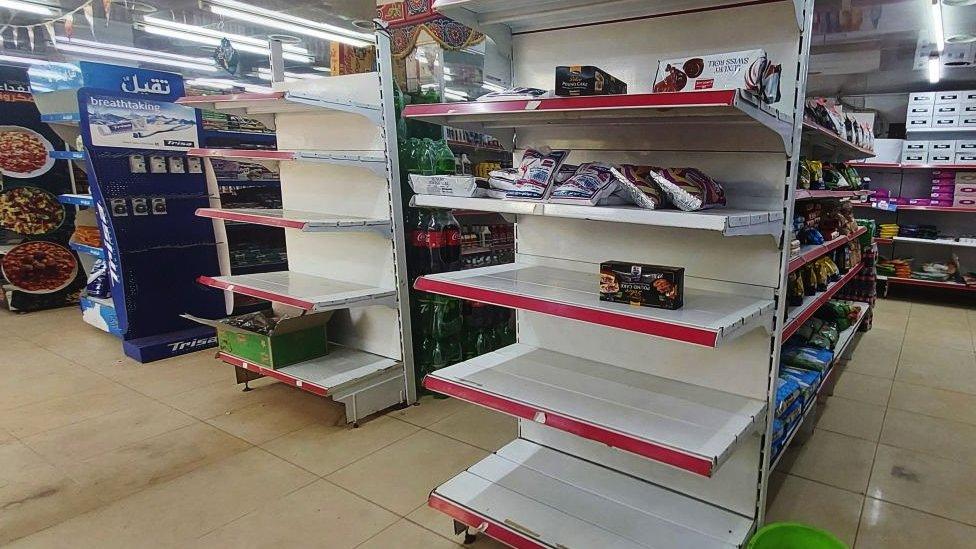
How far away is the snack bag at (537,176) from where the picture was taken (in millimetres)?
1937

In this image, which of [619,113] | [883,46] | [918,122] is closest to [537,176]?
[619,113]

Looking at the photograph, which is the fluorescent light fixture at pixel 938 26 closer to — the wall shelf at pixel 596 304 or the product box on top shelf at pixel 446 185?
the wall shelf at pixel 596 304

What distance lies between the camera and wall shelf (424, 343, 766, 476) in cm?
165

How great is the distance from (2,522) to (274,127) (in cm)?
259

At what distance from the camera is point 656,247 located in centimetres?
213

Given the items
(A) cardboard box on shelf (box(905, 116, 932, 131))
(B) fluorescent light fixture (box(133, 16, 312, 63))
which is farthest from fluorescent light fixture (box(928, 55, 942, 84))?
(B) fluorescent light fixture (box(133, 16, 312, 63))

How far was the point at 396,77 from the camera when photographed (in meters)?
3.50

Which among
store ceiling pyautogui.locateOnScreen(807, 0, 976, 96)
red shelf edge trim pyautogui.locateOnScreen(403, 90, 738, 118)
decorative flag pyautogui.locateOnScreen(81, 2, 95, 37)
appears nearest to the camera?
red shelf edge trim pyautogui.locateOnScreen(403, 90, 738, 118)

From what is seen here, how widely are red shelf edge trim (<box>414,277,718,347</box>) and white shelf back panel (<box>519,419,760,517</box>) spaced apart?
2.10 feet

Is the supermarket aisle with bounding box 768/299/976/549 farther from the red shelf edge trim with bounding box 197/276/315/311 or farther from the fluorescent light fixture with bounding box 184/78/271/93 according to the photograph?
the fluorescent light fixture with bounding box 184/78/271/93

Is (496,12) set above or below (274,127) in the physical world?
above

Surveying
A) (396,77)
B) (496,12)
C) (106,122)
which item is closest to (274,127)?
(396,77)

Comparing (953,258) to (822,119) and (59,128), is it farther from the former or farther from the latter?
(59,128)

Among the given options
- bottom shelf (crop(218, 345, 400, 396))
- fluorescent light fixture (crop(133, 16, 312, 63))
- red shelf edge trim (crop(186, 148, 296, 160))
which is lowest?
bottom shelf (crop(218, 345, 400, 396))
